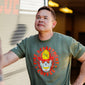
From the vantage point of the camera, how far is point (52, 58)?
163 centimetres

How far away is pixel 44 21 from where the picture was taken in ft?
5.31

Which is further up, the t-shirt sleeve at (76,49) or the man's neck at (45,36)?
the man's neck at (45,36)

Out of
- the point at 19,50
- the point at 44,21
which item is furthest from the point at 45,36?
Result: the point at 19,50

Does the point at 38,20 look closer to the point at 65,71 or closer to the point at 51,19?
the point at 51,19

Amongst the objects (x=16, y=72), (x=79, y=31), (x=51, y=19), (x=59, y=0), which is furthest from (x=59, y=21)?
(x=51, y=19)

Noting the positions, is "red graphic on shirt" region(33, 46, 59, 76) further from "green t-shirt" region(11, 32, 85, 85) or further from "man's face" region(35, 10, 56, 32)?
"man's face" region(35, 10, 56, 32)

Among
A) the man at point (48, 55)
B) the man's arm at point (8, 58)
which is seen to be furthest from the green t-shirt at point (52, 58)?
the man's arm at point (8, 58)

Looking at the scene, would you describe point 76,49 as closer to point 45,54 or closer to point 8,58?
point 45,54

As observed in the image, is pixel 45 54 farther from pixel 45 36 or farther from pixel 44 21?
pixel 44 21

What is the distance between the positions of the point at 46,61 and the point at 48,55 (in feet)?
0.16

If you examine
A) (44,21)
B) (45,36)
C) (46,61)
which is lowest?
(46,61)

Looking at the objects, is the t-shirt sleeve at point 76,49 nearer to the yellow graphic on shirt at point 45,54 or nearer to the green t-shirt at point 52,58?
the green t-shirt at point 52,58

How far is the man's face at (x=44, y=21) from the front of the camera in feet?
5.27

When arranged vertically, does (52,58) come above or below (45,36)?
below
